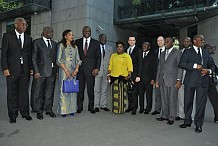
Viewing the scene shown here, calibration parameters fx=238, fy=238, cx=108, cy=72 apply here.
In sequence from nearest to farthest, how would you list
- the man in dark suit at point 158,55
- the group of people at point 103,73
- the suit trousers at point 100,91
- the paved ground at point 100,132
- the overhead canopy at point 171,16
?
→ 1. the paved ground at point 100,132
2. the group of people at point 103,73
3. the man in dark suit at point 158,55
4. the suit trousers at point 100,91
5. the overhead canopy at point 171,16

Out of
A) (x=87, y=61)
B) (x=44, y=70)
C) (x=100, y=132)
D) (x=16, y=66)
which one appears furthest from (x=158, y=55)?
(x=16, y=66)

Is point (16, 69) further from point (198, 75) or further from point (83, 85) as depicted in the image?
point (198, 75)

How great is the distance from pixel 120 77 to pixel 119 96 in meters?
0.44

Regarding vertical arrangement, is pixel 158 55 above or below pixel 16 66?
above

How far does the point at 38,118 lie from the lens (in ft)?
16.0

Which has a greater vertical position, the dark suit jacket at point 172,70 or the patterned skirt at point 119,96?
the dark suit jacket at point 172,70

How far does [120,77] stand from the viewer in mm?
5535

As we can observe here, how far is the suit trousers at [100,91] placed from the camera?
584 cm

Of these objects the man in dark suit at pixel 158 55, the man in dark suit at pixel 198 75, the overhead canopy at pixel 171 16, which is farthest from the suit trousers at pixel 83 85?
the overhead canopy at pixel 171 16

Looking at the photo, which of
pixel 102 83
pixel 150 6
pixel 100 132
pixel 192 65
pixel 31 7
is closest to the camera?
pixel 100 132

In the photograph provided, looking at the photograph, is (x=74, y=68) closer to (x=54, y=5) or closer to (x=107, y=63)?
(x=107, y=63)

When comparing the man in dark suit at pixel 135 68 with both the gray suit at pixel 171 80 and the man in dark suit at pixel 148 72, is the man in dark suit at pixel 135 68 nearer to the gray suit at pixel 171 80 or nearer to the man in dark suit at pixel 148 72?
the man in dark suit at pixel 148 72

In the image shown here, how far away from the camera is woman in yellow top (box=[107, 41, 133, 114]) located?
5480 millimetres

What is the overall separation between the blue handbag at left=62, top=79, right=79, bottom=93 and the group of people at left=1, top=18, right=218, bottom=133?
A: 0.34 feet
